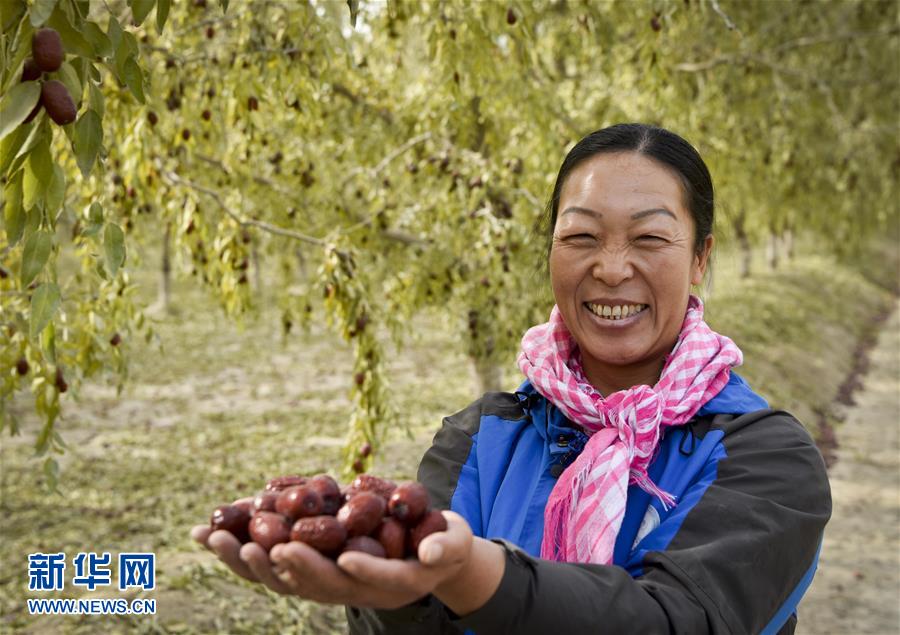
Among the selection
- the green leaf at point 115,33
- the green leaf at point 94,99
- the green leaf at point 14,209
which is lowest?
the green leaf at point 14,209

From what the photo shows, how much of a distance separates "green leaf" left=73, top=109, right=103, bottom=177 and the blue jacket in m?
0.81

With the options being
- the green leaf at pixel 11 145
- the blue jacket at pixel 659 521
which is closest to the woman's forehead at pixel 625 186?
the blue jacket at pixel 659 521

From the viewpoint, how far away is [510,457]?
65.1 inches

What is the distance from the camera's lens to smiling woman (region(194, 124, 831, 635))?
1.14 meters

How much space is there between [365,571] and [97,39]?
1.02 m

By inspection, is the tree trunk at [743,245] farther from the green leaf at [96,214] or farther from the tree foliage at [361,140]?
the green leaf at [96,214]

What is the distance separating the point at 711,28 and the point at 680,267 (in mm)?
5875

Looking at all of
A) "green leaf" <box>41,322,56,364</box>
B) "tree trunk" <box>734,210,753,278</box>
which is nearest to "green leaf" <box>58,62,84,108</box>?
"green leaf" <box>41,322,56,364</box>

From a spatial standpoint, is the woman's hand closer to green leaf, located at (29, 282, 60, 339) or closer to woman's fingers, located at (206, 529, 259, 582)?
woman's fingers, located at (206, 529, 259, 582)

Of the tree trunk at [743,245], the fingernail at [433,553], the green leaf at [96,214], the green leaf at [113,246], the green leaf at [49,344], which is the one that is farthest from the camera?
the tree trunk at [743,245]

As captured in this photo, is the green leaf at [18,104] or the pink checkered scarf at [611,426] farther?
the pink checkered scarf at [611,426]

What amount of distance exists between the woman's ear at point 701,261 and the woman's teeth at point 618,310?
0.19m

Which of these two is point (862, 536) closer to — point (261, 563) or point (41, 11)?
point (261, 563)

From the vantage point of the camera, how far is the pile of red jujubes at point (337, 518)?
1127 mm
